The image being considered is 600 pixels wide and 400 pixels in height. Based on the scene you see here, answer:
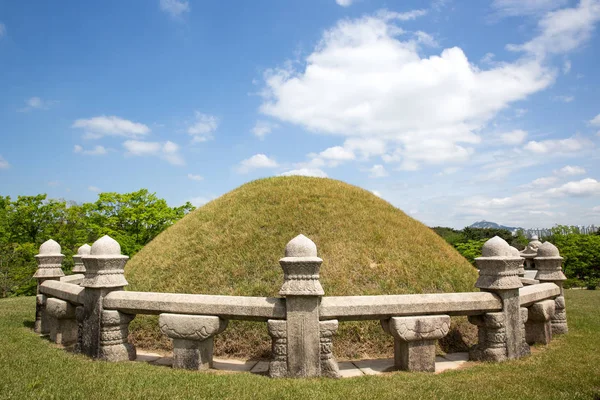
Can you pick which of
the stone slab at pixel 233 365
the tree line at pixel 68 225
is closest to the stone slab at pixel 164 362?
the stone slab at pixel 233 365

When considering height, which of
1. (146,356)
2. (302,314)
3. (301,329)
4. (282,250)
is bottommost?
(146,356)

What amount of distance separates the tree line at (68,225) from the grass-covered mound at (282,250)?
77.2ft

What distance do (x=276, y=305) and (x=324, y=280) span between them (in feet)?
10.7

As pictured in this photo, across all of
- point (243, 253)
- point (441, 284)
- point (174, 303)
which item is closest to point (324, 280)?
point (243, 253)

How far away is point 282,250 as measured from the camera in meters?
11.1

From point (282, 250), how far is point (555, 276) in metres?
7.83

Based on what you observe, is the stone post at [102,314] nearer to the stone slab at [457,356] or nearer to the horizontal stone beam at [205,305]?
the horizontal stone beam at [205,305]

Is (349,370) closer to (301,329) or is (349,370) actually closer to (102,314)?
(301,329)

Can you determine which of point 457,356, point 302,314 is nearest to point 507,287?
point 457,356

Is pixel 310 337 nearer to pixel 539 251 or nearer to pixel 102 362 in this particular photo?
pixel 102 362

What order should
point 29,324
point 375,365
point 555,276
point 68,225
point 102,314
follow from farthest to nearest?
point 68,225 < point 29,324 < point 555,276 < point 375,365 < point 102,314

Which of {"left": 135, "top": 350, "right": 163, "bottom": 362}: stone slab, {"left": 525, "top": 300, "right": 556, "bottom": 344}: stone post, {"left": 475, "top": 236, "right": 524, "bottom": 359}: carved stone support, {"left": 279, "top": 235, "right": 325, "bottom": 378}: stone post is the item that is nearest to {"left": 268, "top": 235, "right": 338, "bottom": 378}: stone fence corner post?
{"left": 279, "top": 235, "right": 325, "bottom": 378}: stone post

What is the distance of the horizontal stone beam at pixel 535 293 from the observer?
863 centimetres

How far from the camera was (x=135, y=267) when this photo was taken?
1255 centimetres
